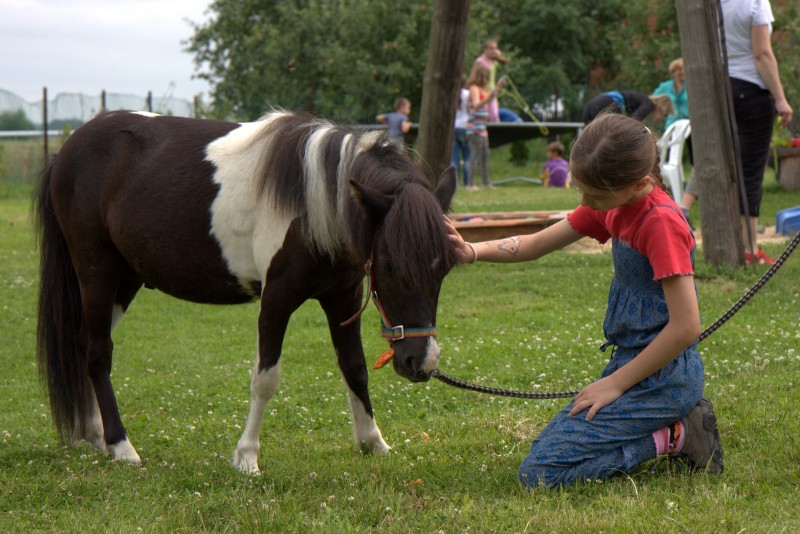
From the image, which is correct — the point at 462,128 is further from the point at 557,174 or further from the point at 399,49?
the point at 399,49

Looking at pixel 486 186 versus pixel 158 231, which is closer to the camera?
pixel 158 231

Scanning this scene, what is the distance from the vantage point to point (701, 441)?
3.87 metres

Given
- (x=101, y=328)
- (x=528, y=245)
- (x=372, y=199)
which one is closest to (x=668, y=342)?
(x=528, y=245)

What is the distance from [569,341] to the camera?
6.68 meters

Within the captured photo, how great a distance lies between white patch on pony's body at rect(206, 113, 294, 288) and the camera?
14.3ft

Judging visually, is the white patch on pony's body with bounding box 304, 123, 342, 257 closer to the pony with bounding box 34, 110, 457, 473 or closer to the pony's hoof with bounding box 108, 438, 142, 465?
the pony with bounding box 34, 110, 457, 473

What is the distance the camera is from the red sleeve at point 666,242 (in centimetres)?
360

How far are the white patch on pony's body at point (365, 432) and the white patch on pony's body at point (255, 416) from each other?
1.61 feet

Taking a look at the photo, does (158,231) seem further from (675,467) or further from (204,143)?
(675,467)

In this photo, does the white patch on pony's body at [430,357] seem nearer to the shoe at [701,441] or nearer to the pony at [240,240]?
the pony at [240,240]

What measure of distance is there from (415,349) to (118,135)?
2346 mm

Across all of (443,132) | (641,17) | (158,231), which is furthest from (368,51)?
(158,231)

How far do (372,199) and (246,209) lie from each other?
93cm

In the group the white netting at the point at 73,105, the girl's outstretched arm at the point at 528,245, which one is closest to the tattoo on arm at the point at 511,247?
the girl's outstretched arm at the point at 528,245
